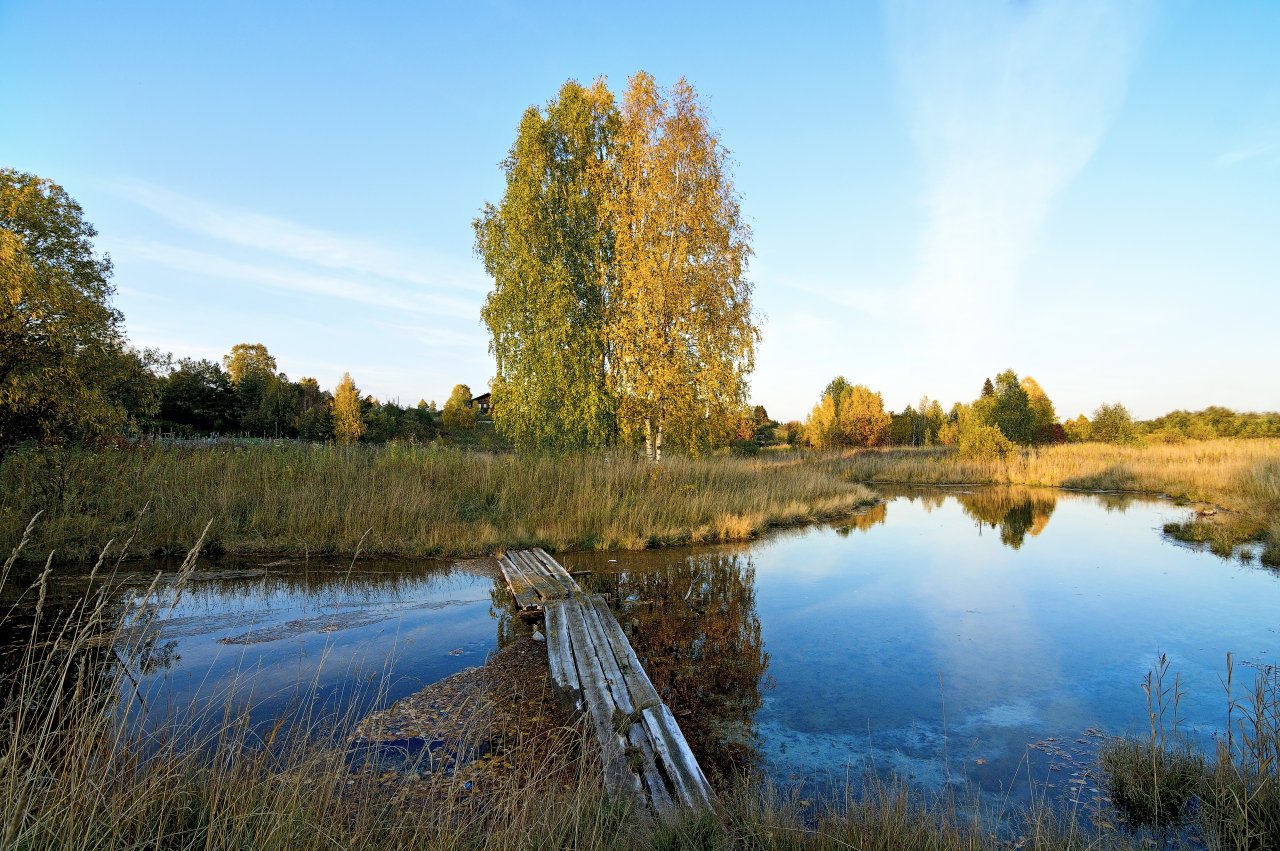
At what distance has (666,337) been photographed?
15.1 m

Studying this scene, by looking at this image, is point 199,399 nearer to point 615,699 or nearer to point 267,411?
point 267,411

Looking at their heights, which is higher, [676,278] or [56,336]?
[676,278]

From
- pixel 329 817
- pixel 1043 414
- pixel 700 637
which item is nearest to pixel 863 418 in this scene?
pixel 1043 414

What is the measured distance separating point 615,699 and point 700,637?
2.18 m

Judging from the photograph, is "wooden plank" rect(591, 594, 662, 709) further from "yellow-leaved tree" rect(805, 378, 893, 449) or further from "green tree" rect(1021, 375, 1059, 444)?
"green tree" rect(1021, 375, 1059, 444)

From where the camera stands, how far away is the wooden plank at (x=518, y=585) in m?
6.96

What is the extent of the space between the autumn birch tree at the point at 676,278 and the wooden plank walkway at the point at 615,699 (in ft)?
27.0

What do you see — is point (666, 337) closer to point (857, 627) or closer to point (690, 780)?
point (857, 627)

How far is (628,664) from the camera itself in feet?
16.2


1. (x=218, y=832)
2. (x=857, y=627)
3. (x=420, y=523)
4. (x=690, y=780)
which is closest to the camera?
(x=218, y=832)

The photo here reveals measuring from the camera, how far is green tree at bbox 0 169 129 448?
835 cm

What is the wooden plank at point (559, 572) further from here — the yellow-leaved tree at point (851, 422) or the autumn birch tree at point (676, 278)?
the yellow-leaved tree at point (851, 422)

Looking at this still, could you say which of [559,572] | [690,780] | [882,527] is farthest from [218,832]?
[882,527]

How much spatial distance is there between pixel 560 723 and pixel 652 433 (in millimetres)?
12415
